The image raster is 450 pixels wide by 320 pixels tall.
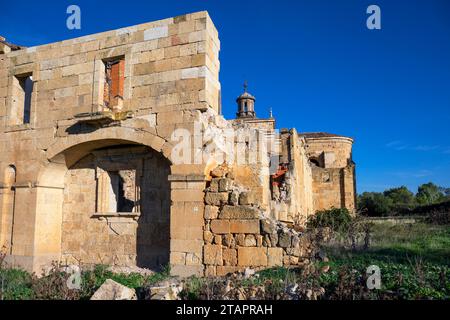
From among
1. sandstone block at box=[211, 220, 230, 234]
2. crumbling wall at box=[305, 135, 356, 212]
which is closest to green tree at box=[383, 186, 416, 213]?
crumbling wall at box=[305, 135, 356, 212]

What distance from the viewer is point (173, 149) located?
25.9 ft

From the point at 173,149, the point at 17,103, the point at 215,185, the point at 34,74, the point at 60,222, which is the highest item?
the point at 34,74

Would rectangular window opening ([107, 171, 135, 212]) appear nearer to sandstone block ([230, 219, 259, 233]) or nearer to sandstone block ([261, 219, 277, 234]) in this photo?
sandstone block ([230, 219, 259, 233])

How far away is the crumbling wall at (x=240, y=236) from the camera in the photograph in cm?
702

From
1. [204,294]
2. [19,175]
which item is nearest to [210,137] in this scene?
[204,294]

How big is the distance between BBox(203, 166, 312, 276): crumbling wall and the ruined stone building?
0.02 metres

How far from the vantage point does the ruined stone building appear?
7.47m

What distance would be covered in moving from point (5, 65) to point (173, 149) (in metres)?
5.61

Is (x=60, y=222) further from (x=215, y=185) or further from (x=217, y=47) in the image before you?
(x=217, y=47)

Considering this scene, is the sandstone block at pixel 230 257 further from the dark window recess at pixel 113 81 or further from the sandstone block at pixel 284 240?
the dark window recess at pixel 113 81

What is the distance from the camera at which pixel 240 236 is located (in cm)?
729

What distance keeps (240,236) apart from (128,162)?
346 cm
